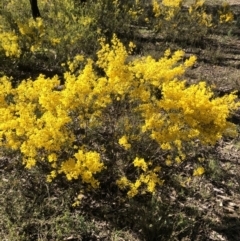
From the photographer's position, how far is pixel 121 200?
196 inches

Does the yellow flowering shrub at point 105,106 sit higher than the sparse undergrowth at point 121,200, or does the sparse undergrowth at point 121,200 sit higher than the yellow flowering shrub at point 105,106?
the yellow flowering shrub at point 105,106

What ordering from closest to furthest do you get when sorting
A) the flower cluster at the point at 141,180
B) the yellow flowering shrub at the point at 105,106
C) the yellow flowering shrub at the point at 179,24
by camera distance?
1. the yellow flowering shrub at the point at 105,106
2. the flower cluster at the point at 141,180
3. the yellow flowering shrub at the point at 179,24

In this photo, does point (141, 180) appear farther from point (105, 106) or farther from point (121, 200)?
point (105, 106)

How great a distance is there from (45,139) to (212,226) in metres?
2.30

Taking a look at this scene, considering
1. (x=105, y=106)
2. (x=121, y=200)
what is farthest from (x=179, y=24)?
(x=121, y=200)

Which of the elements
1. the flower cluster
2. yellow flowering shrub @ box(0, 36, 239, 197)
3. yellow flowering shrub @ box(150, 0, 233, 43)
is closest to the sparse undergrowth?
the flower cluster

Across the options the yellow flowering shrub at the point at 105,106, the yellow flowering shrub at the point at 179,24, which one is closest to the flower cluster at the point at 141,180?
the yellow flowering shrub at the point at 105,106

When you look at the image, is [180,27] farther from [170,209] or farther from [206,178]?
[170,209]

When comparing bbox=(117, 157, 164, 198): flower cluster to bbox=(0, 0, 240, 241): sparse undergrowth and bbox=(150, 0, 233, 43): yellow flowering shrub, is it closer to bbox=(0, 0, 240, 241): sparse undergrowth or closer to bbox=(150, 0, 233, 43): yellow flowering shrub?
bbox=(0, 0, 240, 241): sparse undergrowth

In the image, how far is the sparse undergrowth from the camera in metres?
4.52

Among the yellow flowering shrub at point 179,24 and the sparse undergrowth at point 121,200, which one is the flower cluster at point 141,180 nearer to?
the sparse undergrowth at point 121,200

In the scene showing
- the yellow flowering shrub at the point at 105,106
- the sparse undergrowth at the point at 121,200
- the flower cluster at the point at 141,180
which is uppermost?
the yellow flowering shrub at the point at 105,106

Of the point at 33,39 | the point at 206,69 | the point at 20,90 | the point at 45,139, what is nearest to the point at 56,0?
the point at 33,39

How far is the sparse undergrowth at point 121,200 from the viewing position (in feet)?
14.8
